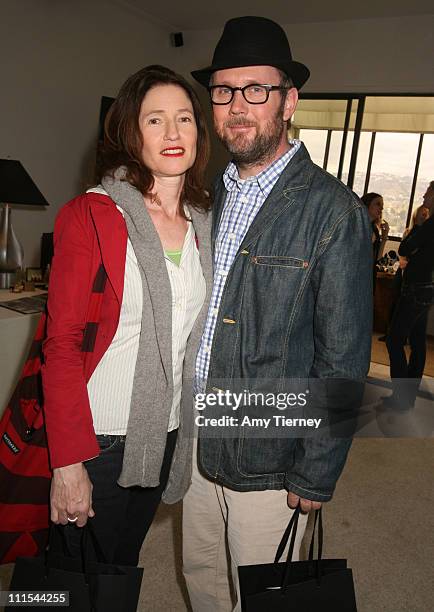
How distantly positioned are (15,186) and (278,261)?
2.47m

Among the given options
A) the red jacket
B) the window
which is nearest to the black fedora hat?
the red jacket

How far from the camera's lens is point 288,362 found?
4.35 ft

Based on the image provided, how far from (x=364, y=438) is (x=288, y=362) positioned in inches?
98.6

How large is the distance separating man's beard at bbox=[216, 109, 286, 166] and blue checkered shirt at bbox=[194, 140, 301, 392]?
0.04 metres

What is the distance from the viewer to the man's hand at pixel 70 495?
1.20 meters

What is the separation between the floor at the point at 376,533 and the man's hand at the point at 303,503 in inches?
35.8

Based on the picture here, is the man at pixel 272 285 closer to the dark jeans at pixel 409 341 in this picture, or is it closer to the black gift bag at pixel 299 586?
the black gift bag at pixel 299 586

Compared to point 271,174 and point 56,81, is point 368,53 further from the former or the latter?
point 271,174

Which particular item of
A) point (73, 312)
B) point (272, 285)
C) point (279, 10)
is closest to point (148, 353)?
point (73, 312)

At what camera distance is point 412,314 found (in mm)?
4086

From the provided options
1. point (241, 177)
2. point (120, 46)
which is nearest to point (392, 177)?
point (120, 46)

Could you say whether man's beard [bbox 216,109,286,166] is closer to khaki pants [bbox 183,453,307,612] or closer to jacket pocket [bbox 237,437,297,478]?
jacket pocket [bbox 237,437,297,478]

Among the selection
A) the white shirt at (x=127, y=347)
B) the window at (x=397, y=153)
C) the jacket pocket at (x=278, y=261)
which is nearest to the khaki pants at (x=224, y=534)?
the white shirt at (x=127, y=347)

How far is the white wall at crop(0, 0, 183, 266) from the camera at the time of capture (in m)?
4.47
